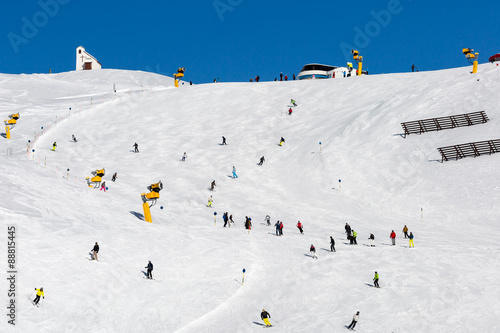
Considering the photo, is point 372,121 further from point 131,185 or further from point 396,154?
point 131,185

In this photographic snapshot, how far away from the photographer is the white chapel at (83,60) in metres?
118

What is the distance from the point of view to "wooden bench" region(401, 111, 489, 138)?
51719 mm

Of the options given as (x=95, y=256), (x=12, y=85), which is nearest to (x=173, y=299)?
(x=95, y=256)

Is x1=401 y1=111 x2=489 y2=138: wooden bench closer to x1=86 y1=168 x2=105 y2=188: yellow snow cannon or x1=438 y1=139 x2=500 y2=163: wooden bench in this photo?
x1=438 y1=139 x2=500 y2=163: wooden bench

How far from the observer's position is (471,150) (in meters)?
47.5

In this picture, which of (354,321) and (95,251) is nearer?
(354,321)

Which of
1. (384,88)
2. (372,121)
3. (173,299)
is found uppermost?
(384,88)

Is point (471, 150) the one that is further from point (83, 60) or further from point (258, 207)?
point (83, 60)

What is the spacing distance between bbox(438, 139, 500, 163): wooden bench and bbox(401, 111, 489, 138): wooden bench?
14.0 feet

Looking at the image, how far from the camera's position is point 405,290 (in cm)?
2741

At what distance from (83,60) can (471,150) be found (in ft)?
292

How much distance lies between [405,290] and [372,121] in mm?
30602

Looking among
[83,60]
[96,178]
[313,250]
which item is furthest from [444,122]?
[83,60]

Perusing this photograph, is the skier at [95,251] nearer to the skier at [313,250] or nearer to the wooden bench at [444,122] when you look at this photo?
the skier at [313,250]
